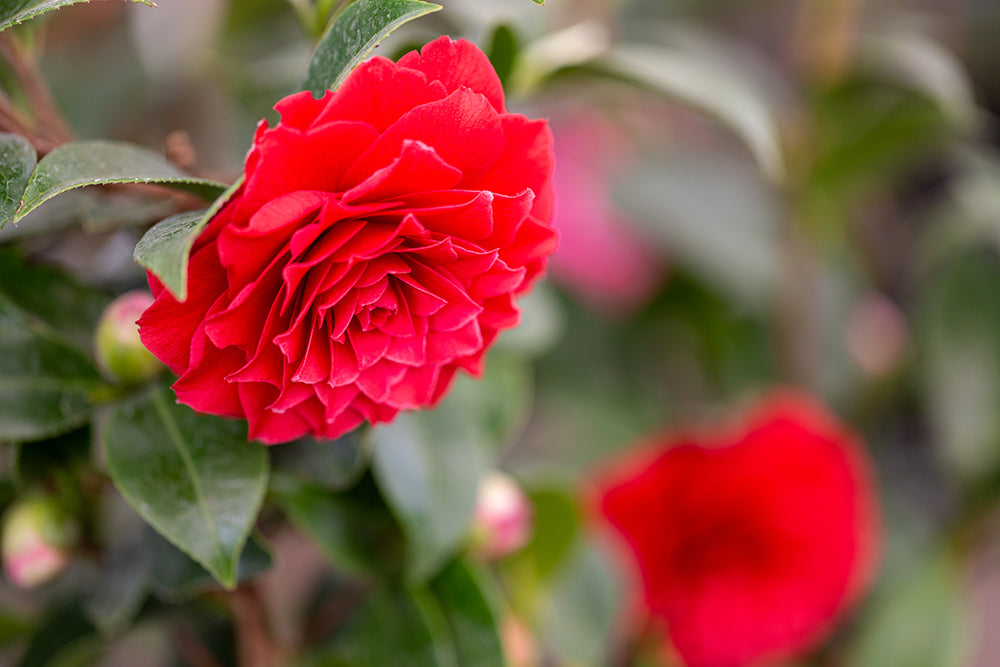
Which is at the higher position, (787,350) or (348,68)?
(348,68)

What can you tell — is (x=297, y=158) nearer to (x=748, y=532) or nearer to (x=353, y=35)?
(x=353, y=35)

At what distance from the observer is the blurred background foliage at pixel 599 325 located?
1.56 ft

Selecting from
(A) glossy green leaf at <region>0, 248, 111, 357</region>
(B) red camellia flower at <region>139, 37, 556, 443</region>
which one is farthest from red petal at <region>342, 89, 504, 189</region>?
(A) glossy green leaf at <region>0, 248, 111, 357</region>

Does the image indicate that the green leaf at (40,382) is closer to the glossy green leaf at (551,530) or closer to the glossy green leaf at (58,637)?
the glossy green leaf at (58,637)

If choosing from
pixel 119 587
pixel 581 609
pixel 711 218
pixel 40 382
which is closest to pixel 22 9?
pixel 40 382

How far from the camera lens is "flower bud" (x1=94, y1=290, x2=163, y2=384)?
0.37 m

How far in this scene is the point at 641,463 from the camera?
807mm

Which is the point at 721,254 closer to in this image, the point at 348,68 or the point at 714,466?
the point at 714,466

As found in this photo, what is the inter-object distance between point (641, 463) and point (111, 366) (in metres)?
0.54

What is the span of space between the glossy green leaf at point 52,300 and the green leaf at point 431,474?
16 centimetres

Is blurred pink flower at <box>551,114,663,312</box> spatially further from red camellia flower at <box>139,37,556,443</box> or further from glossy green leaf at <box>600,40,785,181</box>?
red camellia flower at <box>139,37,556,443</box>

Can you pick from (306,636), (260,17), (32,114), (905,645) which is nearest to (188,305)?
(32,114)

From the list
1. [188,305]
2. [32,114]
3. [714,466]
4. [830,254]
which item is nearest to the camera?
[188,305]

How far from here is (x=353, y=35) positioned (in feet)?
1.03
